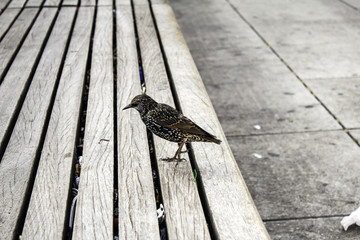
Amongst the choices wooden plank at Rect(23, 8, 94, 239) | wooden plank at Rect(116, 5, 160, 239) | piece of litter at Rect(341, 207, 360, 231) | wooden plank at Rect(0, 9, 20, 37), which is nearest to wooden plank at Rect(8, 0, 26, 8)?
wooden plank at Rect(0, 9, 20, 37)

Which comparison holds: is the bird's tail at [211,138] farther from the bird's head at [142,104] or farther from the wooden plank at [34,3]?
the wooden plank at [34,3]

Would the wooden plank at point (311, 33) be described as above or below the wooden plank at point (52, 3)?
below

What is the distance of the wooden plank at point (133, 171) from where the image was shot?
6.90 ft

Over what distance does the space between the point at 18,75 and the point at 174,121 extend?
1685 millimetres

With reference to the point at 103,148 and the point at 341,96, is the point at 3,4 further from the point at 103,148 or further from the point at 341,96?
the point at 341,96

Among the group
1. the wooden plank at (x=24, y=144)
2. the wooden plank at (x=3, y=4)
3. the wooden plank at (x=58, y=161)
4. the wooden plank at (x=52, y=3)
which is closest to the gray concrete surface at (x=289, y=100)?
the wooden plank at (x=58, y=161)

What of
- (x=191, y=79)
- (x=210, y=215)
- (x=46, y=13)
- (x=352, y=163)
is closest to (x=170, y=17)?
(x=46, y=13)

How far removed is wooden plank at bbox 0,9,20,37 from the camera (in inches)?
195

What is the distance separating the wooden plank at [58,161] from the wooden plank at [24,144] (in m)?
0.06

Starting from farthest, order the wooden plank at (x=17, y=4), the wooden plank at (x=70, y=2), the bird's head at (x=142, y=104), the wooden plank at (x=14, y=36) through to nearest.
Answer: the wooden plank at (x=70, y=2) < the wooden plank at (x=17, y=4) < the wooden plank at (x=14, y=36) < the bird's head at (x=142, y=104)

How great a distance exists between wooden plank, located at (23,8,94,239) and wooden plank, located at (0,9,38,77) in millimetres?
570

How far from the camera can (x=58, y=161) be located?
2.58m

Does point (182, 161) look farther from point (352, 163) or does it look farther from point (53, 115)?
point (352, 163)

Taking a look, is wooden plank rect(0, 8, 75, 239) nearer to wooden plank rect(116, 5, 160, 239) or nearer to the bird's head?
wooden plank rect(116, 5, 160, 239)
